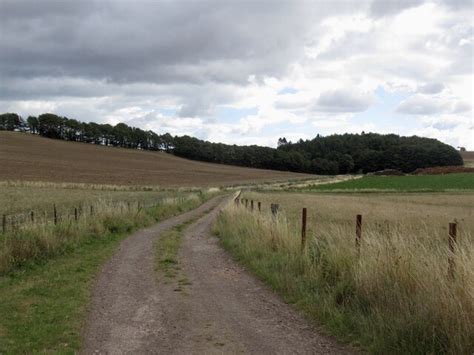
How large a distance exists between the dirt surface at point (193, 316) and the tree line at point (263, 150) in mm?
137234

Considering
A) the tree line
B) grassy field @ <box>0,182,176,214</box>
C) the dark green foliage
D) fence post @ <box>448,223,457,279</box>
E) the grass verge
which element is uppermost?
the dark green foliage

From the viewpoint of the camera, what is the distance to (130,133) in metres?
153

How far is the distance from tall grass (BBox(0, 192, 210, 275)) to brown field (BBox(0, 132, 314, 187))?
181 feet

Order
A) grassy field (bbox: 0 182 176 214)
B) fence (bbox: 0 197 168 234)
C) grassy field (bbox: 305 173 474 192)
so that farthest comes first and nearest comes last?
grassy field (bbox: 305 173 474 192) < grassy field (bbox: 0 182 176 214) < fence (bbox: 0 197 168 234)

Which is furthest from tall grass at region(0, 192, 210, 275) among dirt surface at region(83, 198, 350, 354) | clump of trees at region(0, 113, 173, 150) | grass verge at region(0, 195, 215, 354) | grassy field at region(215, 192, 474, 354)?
clump of trees at region(0, 113, 173, 150)

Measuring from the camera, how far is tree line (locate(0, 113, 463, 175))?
5487 inches

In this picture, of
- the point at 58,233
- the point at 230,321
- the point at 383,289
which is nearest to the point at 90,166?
the point at 58,233

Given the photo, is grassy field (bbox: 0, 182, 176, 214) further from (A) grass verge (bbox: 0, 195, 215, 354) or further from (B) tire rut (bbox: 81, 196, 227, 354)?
(B) tire rut (bbox: 81, 196, 227, 354)

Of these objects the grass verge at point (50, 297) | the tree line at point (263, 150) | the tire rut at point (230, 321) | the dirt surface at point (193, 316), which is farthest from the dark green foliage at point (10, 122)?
the tire rut at point (230, 321)

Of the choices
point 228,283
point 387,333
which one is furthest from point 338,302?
point 228,283

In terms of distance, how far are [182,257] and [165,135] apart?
155m

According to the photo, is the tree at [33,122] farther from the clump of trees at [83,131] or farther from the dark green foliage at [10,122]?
the dark green foliage at [10,122]

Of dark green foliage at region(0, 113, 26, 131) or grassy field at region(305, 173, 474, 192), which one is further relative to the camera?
dark green foliage at region(0, 113, 26, 131)

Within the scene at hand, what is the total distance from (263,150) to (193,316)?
538 ft
